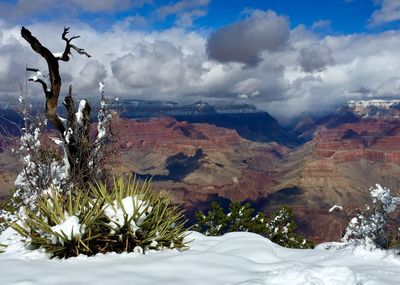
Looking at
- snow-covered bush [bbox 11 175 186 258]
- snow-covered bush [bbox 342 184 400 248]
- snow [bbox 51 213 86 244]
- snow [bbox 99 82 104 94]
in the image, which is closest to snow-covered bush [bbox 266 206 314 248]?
snow [bbox 99 82 104 94]

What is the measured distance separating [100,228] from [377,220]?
294 inches

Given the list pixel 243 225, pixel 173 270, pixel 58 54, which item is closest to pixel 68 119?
pixel 58 54

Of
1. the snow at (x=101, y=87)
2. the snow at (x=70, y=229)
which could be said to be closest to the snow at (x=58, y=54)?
the snow at (x=70, y=229)

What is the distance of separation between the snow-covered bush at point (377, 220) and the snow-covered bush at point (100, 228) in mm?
5266

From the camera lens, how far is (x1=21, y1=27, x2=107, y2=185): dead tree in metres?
11.8

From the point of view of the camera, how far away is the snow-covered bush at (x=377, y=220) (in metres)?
10.9

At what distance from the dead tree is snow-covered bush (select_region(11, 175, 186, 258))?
4.38 m

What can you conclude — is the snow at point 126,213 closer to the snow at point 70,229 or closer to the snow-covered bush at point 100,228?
the snow-covered bush at point 100,228

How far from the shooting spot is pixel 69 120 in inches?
516

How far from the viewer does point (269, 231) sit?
1211 inches

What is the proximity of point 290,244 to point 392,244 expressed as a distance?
18.5 meters

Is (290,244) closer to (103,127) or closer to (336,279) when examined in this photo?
(103,127)

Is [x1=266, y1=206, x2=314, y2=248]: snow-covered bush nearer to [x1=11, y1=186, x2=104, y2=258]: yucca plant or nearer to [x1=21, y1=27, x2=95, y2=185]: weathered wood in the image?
[x1=21, y1=27, x2=95, y2=185]: weathered wood

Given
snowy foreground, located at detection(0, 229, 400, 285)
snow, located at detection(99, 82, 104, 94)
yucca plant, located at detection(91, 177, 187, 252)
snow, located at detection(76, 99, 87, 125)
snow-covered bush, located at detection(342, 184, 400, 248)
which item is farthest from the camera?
snow, located at detection(99, 82, 104, 94)
